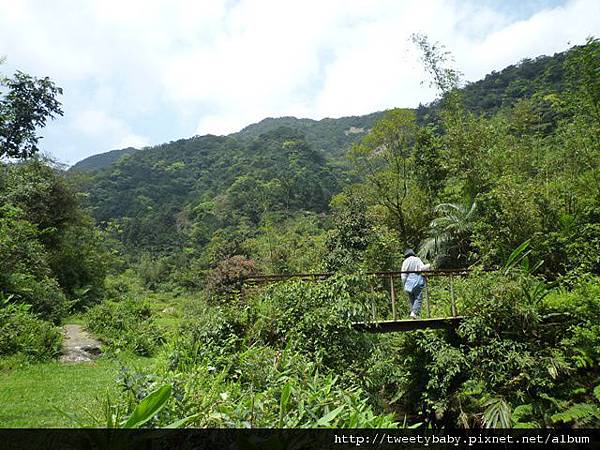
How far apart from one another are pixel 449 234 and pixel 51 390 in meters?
12.6

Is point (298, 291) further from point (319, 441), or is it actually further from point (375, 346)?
point (319, 441)

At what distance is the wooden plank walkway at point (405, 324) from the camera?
24.2ft

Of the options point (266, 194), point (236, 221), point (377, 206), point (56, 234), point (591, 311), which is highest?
point (266, 194)

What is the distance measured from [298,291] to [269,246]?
1629cm

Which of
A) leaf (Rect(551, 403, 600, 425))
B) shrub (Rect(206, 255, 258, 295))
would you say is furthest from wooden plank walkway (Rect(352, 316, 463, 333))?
shrub (Rect(206, 255, 258, 295))

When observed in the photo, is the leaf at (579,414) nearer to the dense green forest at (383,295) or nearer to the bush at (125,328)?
the dense green forest at (383,295)

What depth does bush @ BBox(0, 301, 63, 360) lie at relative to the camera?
8.81m

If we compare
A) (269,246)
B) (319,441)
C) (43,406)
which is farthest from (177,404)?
(269,246)

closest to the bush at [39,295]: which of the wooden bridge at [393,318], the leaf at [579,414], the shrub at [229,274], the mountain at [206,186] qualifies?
the shrub at [229,274]

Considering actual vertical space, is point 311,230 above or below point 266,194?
below

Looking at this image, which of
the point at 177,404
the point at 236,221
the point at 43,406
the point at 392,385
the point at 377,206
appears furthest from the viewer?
the point at 236,221

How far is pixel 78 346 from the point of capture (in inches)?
402

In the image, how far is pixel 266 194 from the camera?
3919 centimetres

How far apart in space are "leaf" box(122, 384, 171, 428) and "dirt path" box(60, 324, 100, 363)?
8.11m
